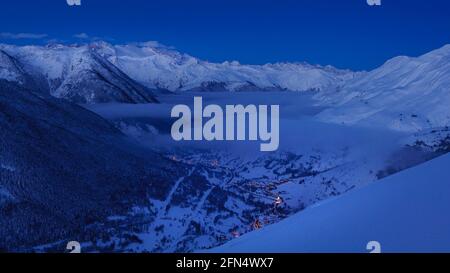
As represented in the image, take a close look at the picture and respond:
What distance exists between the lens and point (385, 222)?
281 inches

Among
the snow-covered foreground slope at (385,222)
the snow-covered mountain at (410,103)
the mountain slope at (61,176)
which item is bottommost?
the snow-covered foreground slope at (385,222)

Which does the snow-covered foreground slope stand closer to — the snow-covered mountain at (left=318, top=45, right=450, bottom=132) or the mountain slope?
the mountain slope

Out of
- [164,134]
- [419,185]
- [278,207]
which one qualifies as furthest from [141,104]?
[419,185]

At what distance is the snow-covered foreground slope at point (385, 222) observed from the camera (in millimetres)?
6625

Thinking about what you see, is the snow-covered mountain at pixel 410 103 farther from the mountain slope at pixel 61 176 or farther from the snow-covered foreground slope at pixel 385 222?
the snow-covered foreground slope at pixel 385 222

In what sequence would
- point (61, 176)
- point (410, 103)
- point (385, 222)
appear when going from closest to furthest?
point (385, 222)
point (61, 176)
point (410, 103)

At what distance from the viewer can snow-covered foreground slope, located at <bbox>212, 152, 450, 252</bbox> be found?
21.7ft

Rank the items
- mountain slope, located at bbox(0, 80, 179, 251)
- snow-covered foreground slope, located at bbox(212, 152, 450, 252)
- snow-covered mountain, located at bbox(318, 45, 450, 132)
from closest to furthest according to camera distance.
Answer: snow-covered foreground slope, located at bbox(212, 152, 450, 252)
mountain slope, located at bbox(0, 80, 179, 251)
snow-covered mountain, located at bbox(318, 45, 450, 132)

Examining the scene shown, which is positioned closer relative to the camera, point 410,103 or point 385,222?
point 385,222

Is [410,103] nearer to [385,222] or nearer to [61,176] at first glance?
[61,176]

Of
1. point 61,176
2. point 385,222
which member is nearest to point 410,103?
point 61,176

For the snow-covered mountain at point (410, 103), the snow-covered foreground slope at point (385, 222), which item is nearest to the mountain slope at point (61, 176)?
the snow-covered foreground slope at point (385, 222)

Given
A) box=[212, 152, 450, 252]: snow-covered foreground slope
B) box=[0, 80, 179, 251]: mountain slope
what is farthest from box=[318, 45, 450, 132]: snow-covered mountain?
box=[212, 152, 450, 252]: snow-covered foreground slope

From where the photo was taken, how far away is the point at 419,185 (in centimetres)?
787
